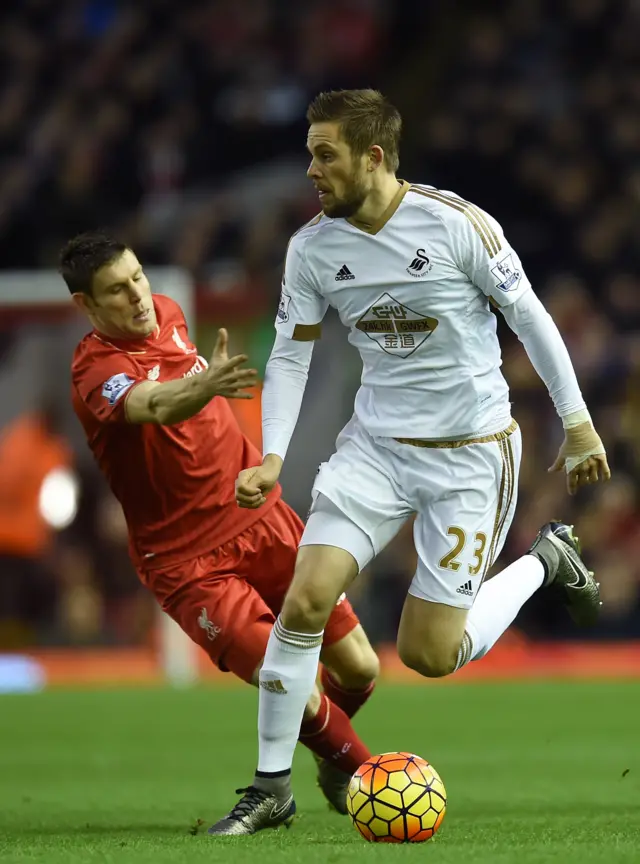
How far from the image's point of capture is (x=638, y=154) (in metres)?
14.5

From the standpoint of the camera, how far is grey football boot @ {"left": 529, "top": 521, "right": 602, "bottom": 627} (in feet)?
19.6

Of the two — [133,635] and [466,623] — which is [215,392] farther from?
[133,635]

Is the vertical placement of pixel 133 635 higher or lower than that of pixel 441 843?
lower

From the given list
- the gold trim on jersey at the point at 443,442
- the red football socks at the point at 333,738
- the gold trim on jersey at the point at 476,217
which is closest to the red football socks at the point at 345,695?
the red football socks at the point at 333,738

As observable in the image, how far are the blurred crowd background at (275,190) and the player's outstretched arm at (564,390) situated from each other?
22.2 ft

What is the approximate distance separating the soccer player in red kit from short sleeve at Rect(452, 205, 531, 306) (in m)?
0.98

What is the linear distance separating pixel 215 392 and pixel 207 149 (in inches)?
446

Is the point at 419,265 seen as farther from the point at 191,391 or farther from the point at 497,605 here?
the point at 497,605

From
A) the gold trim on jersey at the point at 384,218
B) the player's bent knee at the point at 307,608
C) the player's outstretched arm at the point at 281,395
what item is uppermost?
the gold trim on jersey at the point at 384,218

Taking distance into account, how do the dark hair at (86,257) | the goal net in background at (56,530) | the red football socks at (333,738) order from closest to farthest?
1. the dark hair at (86,257)
2. the red football socks at (333,738)
3. the goal net in background at (56,530)

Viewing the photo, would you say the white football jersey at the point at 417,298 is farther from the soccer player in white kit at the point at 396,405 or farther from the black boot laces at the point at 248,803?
the black boot laces at the point at 248,803

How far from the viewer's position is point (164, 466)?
5.74 meters

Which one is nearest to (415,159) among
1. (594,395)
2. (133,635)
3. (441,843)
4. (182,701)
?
(594,395)

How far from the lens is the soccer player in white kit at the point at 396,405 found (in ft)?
16.9
